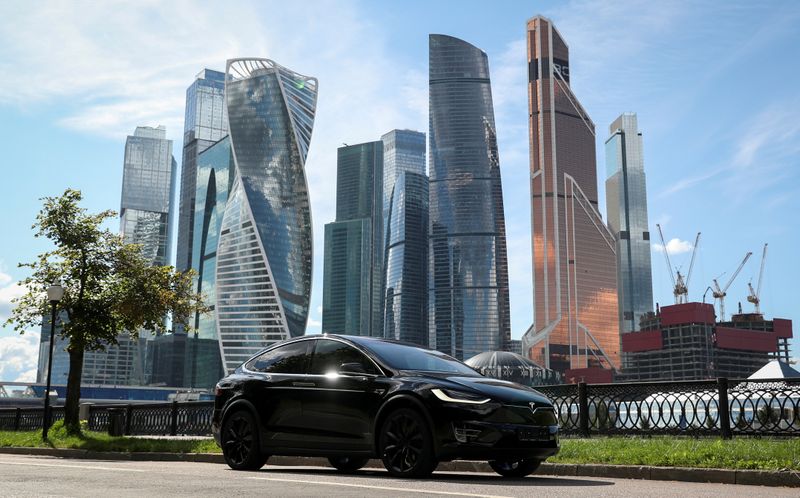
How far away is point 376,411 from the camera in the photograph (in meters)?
10.1

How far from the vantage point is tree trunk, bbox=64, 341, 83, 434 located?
2511 centimetres

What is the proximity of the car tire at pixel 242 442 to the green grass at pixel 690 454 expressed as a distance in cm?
403

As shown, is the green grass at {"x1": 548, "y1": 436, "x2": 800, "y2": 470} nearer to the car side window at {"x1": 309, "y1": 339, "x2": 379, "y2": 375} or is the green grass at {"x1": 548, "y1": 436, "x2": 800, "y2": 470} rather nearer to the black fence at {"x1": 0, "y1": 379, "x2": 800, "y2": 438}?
the black fence at {"x1": 0, "y1": 379, "x2": 800, "y2": 438}

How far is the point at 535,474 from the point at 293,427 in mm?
3275

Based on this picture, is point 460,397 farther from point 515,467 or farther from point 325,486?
point 325,486

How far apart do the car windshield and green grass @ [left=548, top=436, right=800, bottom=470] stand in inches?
82.6

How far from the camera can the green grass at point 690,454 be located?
33.1ft

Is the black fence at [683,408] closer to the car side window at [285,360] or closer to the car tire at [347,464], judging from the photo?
the car tire at [347,464]

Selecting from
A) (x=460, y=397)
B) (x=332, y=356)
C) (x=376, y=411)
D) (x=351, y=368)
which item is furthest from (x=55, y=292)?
(x=460, y=397)

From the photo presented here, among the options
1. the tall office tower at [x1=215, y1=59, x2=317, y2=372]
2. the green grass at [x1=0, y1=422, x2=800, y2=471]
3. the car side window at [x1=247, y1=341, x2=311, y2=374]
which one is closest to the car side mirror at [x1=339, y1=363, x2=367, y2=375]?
the car side window at [x1=247, y1=341, x2=311, y2=374]

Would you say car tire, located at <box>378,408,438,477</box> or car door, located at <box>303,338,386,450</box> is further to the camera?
car door, located at <box>303,338,386,450</box>

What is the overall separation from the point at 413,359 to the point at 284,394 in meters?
1.83

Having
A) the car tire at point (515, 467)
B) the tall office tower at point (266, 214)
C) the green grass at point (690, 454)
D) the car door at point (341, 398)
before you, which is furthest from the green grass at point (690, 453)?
the tall office tower at point (266, 214)

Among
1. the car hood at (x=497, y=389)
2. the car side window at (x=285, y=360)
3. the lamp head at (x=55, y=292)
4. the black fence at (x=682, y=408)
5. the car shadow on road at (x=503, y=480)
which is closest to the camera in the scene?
the car shadow on road at (x=503, y=480)
